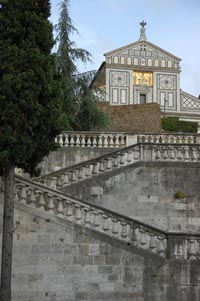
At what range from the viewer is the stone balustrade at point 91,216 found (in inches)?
535

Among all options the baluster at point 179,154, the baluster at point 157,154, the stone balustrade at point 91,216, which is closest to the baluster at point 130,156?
the baluster at point 157,154

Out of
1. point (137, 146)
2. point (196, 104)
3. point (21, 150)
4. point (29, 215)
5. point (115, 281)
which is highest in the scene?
point (196, 104)

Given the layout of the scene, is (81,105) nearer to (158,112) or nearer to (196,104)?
(158,112)

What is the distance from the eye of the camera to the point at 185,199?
17.3 m

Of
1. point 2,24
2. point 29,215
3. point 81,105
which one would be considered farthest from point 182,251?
point 81,105

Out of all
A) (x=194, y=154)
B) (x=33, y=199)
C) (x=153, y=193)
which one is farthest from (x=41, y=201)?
(x=194, y=154)

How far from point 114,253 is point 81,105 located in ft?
40.1

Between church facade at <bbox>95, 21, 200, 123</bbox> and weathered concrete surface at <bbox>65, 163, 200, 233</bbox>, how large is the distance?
2992 centimetres

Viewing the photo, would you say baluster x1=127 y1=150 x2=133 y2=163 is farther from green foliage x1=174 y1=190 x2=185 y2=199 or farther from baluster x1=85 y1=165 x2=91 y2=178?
green foliage x1=174 y1=190 x2=185 y2=199

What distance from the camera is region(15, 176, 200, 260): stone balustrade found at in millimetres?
13492

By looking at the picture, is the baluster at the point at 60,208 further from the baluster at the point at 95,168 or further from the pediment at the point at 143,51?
the pediment at the point at 143,51

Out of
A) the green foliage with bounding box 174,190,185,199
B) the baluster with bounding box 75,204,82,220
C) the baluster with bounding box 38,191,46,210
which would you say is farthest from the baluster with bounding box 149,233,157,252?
the green foliage with bounding box 174,190,185,199

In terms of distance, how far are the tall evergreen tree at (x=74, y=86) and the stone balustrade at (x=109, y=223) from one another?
10451mm

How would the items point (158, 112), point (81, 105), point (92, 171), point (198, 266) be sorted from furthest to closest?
point (158, 112), point (81, 105), point (92, 171), point (198, 266)
